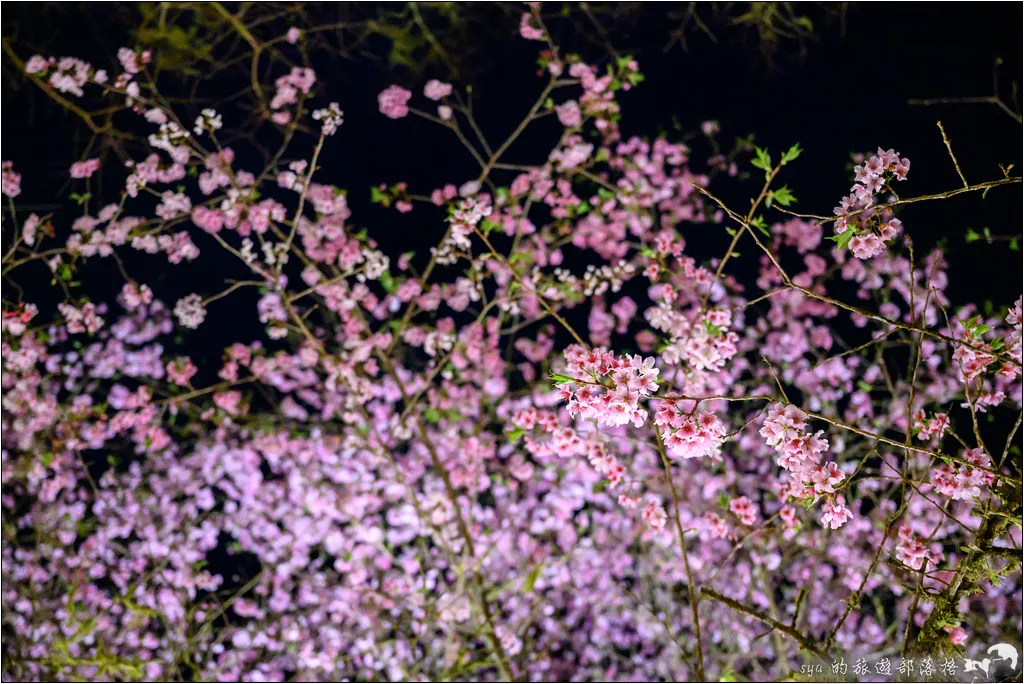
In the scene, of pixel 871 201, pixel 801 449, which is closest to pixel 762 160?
pixel 871 201

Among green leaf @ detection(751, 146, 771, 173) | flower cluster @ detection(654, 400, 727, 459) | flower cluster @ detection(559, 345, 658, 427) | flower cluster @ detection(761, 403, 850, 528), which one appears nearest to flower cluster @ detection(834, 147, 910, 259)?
green leaf @ detection(751, 146, 771, 173)

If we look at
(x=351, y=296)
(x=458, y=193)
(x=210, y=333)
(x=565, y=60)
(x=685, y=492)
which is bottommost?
(x=685, y=492)

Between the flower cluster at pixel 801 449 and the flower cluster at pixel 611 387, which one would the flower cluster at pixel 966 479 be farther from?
the flower cluster at pixel 611 387

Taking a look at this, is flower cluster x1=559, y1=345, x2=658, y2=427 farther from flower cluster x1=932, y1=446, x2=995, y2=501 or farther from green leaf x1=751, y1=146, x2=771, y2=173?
flower cluster x1=932, y1=446, x2=995, y2=501

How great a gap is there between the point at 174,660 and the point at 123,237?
3227 mm

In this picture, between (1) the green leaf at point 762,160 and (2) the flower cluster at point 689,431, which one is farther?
(1) the green leaf at point 762,160

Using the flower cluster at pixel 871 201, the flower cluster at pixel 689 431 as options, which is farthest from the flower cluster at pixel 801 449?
the flower cluster at pixel 871 201

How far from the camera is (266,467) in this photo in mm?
10844

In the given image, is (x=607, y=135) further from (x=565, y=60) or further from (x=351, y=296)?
(x=351, y=296)

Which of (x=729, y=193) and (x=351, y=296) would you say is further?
(x=729, y=193)

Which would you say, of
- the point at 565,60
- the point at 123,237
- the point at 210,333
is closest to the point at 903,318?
the point at 565,60

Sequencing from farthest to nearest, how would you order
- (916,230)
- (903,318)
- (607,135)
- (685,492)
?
(916,230) → (685,492) → (903,318) → (607,135)

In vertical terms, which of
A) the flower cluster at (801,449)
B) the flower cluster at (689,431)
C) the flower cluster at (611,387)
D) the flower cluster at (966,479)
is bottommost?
the flower cluster at (966,479)

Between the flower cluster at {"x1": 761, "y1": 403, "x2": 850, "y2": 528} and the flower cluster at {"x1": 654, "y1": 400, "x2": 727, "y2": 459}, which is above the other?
the flower cluster at {"x1": 654, "y1": 400, "x2": 727, "y2": 459}
